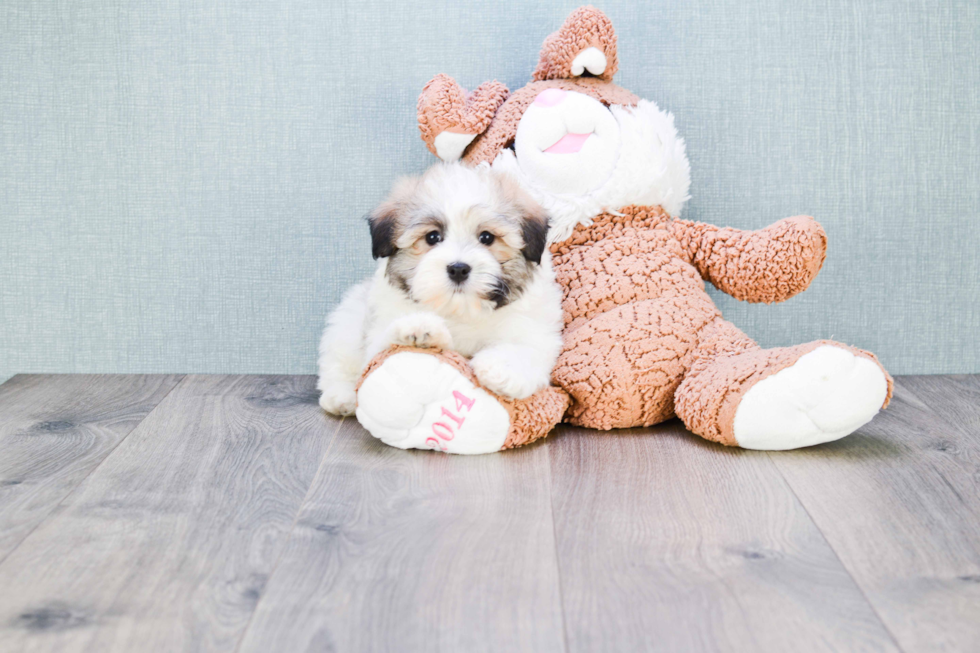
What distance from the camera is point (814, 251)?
182 cm

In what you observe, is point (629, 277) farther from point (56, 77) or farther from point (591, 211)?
point (56, 77)

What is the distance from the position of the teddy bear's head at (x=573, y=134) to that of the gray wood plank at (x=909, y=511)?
0.70m

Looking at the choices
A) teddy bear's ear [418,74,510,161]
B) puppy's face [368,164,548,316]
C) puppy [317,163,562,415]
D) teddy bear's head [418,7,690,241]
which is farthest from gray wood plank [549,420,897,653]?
teddy bear's ear [418,74,510,161]

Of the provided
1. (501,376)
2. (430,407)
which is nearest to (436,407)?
(430,407)

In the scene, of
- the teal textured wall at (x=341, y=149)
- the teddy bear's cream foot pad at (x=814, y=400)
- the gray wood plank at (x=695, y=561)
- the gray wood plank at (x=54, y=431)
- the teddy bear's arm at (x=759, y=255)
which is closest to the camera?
the gray wood plank at (x=695, y=561)

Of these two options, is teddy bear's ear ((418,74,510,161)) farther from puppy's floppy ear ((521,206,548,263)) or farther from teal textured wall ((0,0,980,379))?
puppy's floppy ear ((521,206,548,263))

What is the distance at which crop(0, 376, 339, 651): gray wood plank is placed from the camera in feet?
3.42

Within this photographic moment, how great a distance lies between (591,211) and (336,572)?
1088 mm

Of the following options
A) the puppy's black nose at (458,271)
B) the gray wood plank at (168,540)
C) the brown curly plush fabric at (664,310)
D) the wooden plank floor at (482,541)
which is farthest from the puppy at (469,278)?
the gray wood plank at (168,540)

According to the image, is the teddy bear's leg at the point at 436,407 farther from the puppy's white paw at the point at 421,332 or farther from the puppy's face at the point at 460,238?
the puppy's face at the point at 460,238

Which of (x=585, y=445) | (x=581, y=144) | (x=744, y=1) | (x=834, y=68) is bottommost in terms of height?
(x=585, y=445)

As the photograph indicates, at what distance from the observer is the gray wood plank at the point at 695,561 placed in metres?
1.02

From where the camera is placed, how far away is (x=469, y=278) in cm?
160

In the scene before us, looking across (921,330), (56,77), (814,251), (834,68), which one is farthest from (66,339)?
(921,330)
